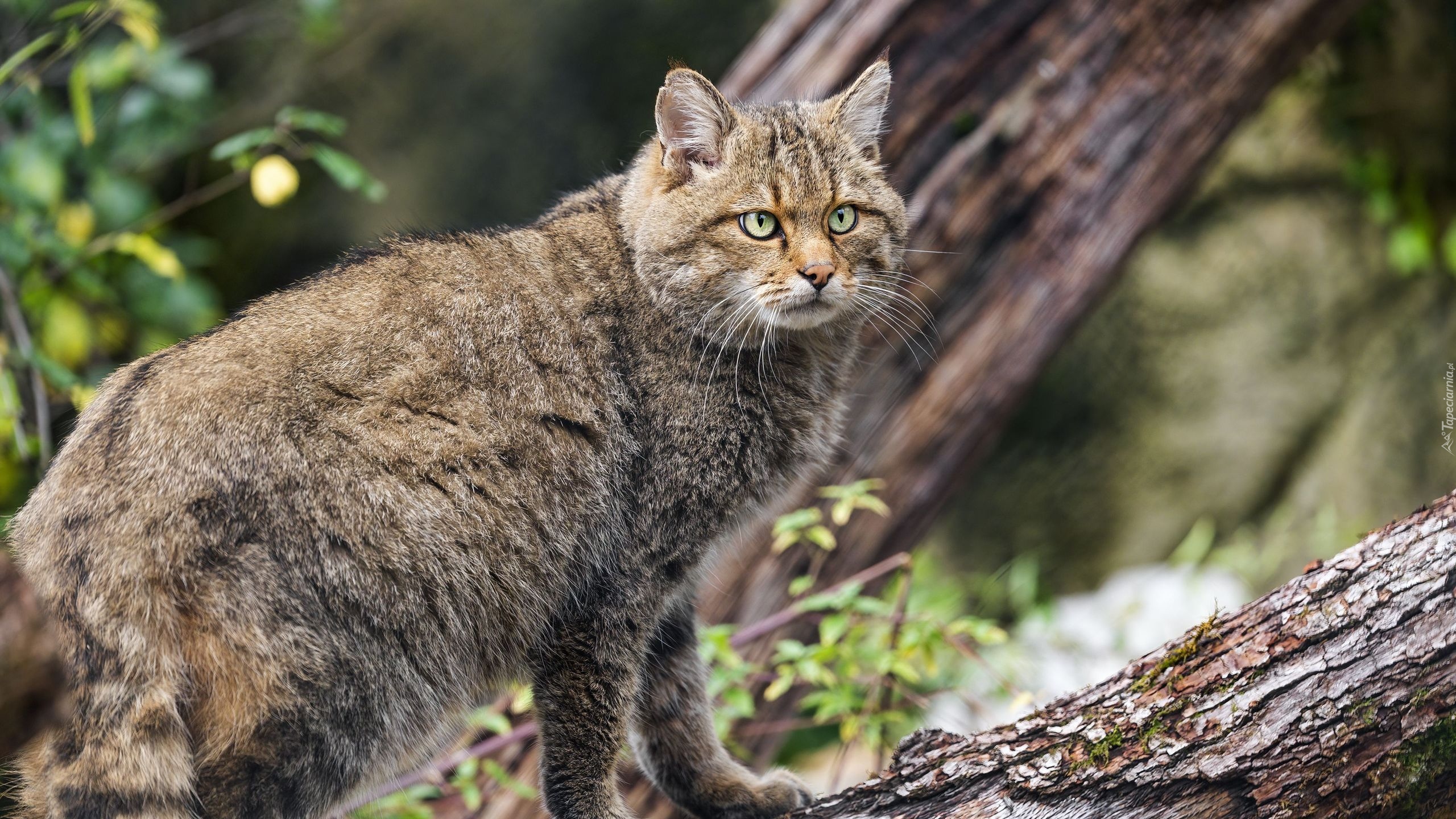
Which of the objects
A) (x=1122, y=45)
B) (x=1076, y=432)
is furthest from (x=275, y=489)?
(x=1076, y=432)

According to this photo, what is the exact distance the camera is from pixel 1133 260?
6871 mm

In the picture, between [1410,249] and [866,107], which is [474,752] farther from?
[1410,249]

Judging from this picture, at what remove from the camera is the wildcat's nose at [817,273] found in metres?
3.25

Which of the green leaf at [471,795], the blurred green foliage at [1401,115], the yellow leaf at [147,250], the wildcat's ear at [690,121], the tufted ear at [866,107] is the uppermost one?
the blurred green foliage at [1401,115]

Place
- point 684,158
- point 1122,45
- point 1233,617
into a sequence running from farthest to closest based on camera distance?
point 1122,45
point 684,158
point 1233,617

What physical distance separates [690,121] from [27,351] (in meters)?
2.67

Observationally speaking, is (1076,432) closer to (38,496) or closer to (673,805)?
(673,805)

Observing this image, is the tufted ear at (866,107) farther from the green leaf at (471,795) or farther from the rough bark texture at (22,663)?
the rough bark texture at (22,663)

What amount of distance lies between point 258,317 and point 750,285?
1.36 meters

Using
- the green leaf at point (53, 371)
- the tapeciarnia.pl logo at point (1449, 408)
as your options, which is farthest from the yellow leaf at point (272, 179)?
the tapeciarnia.pl logo at point (1449, 408)

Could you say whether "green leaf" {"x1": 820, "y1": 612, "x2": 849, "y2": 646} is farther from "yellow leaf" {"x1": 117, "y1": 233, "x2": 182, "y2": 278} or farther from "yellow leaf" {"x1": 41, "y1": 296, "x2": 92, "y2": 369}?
"yellow leaf" {"x1": 41, "y1": 296, "x2": 92, "y2": 369}

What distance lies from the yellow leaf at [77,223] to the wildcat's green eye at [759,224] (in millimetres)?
3599

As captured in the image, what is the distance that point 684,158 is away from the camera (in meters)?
3.51

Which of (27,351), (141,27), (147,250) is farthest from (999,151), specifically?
(27,351)
